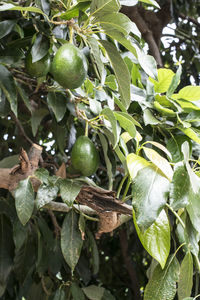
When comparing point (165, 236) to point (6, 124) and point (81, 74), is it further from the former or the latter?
point (6, 124)

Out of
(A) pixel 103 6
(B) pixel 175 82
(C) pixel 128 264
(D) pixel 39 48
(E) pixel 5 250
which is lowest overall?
(C) pixel 128 264

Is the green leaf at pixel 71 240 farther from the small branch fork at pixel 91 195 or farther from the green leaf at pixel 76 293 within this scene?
the green leaf at pixel 76 293

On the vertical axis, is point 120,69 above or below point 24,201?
above

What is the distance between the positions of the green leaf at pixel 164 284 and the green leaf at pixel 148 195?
0.18 metres

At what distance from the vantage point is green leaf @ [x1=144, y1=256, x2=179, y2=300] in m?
0.79

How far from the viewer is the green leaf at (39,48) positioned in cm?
83

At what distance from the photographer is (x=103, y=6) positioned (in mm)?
739

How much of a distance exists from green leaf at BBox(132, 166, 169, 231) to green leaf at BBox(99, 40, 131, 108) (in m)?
0.19

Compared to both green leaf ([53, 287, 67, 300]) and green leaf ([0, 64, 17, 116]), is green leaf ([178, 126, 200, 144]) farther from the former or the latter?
green leaf ([53, 287, 67, 300])

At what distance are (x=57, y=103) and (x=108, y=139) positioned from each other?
15cm

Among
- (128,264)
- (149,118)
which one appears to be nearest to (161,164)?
(149,118)

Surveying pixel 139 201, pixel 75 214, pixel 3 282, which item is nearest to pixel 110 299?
pixel 3 282

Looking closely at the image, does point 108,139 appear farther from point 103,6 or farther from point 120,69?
point 103,6

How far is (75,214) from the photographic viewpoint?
3.45 feet
